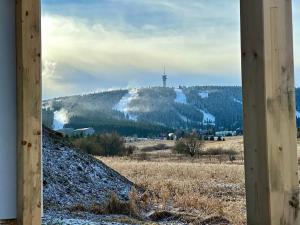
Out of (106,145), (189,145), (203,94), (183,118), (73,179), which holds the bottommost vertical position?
(73,179)

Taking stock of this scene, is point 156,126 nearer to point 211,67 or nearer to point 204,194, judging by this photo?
point 211,67

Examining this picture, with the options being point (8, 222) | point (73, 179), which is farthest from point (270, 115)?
point (73, 179)

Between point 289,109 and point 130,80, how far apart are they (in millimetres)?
24163

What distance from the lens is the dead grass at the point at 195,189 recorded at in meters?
6.70

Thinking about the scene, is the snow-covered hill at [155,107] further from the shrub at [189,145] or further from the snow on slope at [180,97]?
the shrub at [189,145]

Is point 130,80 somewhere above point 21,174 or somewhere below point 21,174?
above

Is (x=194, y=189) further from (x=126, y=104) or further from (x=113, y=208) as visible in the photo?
(x=126, y=104)

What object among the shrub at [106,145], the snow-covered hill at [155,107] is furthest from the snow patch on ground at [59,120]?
the shrub at [106,145]

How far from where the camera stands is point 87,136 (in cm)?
1572

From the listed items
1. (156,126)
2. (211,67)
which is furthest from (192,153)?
(156,126)

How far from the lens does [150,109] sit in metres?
28.7

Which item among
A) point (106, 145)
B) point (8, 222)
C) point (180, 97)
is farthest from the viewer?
point (180, 97)

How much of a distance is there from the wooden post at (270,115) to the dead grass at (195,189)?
4.13m

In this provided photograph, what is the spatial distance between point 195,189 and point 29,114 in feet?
17.5
